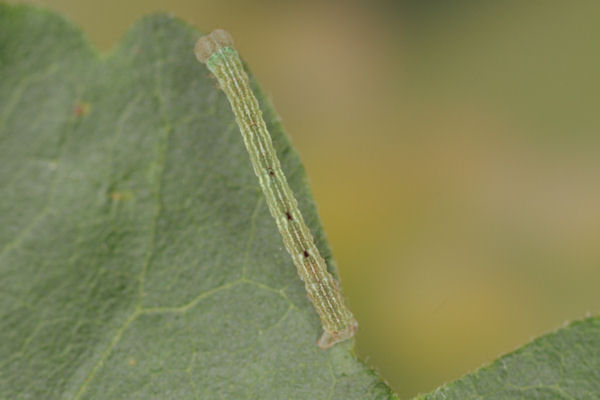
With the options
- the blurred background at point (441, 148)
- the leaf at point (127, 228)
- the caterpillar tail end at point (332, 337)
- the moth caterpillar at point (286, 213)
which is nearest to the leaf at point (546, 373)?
the caterpillar tail end at point (332, 337)

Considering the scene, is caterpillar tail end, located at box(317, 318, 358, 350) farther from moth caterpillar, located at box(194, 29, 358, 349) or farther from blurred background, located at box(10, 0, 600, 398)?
blurred background, located at box(10, 0, 600, 398)

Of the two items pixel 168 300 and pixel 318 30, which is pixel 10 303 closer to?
pixel 168 300

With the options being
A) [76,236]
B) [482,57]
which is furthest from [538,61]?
[76,236]

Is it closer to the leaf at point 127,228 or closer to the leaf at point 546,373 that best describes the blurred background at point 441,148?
the leaf at point 127,228

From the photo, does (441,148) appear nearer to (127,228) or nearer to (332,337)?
(332,337)

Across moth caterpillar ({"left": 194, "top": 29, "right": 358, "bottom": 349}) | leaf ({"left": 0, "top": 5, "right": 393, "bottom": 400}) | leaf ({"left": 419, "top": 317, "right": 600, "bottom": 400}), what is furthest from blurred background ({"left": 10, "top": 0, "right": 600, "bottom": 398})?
leaf ({"left": 419, "top": 317, "right": 600, "bottom": 400})
